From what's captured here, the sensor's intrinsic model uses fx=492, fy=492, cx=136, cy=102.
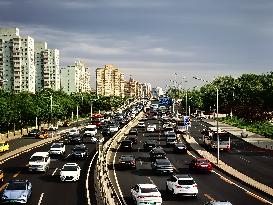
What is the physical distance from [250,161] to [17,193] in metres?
32.1

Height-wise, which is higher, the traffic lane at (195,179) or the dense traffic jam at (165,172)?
the dense traffic jam at (165,172)

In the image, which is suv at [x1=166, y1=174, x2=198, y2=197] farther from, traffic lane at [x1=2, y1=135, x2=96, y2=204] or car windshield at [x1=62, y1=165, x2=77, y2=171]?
car windshield at [x1=62, y1=165, x2=77, y2=171]

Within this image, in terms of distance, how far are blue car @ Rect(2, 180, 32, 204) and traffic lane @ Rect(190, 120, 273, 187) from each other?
19.3m

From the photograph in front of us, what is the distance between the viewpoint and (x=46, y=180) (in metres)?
41.9

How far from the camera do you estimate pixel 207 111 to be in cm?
18488

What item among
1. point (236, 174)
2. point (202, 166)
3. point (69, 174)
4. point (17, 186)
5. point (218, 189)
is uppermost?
point (17, 186)

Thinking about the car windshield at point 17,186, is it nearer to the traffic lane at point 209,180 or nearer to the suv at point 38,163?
the traffic lane at point 209,180

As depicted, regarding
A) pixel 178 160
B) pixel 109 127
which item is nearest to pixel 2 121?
pixel 109 127

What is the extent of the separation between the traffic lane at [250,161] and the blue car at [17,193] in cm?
1926

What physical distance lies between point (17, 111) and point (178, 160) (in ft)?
170

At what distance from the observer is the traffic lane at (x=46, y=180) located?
112 feet

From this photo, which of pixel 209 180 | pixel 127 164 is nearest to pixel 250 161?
pixel 209 180

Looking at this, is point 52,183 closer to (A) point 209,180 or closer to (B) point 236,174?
(A) point 209,180

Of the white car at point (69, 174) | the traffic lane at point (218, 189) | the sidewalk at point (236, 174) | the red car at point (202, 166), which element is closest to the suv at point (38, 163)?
the white car at point (69, 174)
